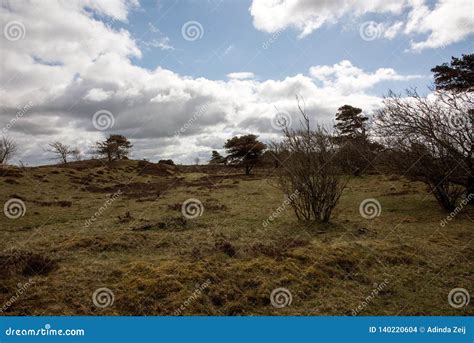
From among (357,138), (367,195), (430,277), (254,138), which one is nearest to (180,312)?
(430,277)

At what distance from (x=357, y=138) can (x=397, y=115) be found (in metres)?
13.1

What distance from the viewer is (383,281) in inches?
258

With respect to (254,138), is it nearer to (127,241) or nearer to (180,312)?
(127,241)
